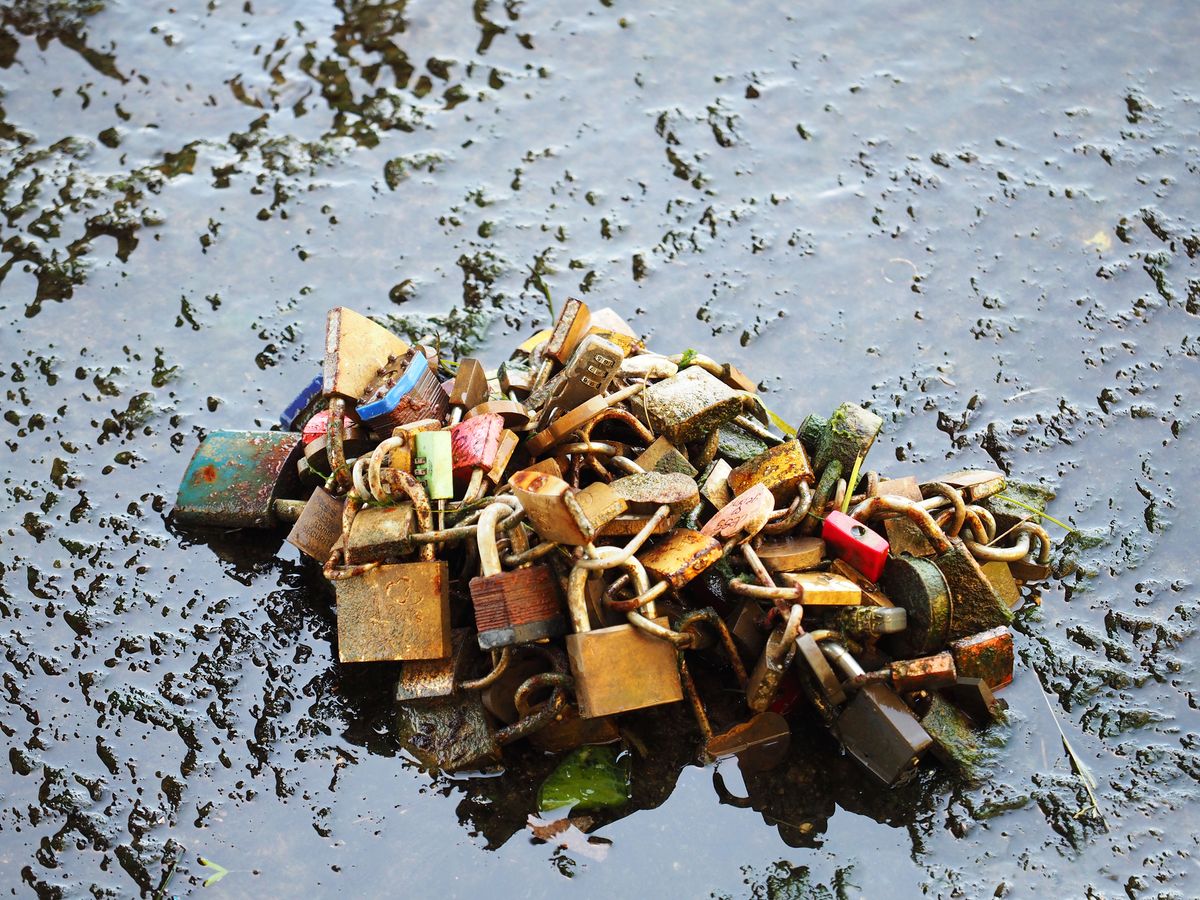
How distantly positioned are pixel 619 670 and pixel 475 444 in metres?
0.75

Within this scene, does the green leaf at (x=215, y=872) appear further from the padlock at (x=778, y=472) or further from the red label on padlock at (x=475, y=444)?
the padlock at (x=778, y=472)

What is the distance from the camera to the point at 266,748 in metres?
2.87

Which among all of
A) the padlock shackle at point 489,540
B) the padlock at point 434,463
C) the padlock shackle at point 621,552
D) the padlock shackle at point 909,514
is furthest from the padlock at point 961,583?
the padlock at point 434,463

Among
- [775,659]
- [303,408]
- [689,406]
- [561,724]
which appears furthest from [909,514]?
[303,408]

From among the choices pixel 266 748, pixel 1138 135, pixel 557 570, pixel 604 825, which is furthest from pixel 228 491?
pixel 1138 135

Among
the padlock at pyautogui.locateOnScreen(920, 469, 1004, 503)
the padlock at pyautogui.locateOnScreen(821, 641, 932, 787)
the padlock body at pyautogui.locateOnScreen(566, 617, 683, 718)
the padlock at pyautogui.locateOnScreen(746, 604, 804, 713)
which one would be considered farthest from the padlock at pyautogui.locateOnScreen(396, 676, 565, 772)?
the padlock at pyautogui.locateOnScreen(920, 469, 1004, 503)

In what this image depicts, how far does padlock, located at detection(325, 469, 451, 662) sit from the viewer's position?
2.75m

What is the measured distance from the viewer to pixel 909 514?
2.86 metres

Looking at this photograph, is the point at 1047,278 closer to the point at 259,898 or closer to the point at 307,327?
the point at 307,327

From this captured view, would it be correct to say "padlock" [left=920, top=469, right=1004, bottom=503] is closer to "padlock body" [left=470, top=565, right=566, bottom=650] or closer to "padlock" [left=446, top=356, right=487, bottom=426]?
"padlock body" [left=470, top=565, right=566, bottom=650]

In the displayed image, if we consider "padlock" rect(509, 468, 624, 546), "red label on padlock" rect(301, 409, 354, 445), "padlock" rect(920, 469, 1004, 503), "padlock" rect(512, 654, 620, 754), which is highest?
"padlock" rect(509, 468, 624, 546)

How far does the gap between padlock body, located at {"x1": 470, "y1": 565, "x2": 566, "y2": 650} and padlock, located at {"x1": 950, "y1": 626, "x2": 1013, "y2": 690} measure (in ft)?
3.30

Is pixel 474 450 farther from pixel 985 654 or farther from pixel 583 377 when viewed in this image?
pixel 985 654

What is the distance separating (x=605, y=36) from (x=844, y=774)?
3.86m
